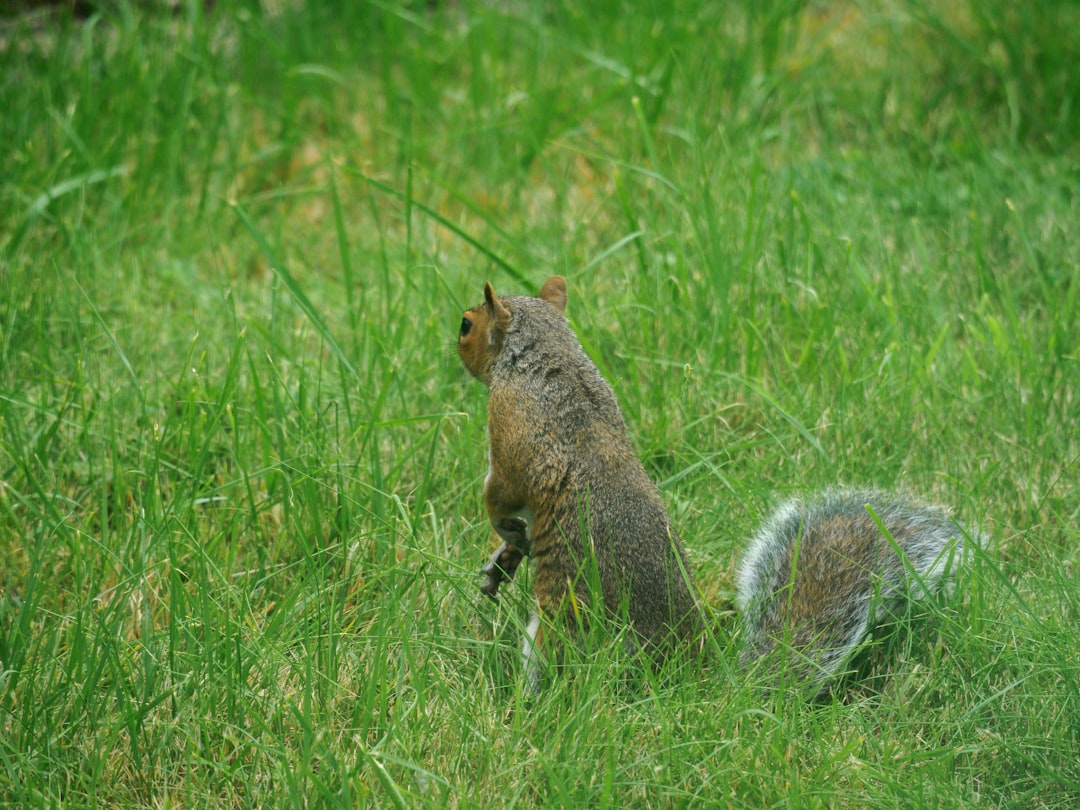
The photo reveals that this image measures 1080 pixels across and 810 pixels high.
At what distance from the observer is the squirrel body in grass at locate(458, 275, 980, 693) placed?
234cm

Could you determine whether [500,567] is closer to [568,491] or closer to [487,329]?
[568,491]

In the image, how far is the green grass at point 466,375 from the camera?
7.15 feet

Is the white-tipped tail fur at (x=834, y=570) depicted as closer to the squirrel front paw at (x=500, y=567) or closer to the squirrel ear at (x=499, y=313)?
the squirrel front paw at (x=500, y=567)

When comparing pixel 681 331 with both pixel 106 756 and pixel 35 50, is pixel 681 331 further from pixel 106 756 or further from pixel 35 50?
pixel 35 50

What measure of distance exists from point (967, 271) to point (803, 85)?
134 cm

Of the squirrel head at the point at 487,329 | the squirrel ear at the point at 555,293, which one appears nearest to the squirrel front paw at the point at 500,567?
the squirrel head at the point at 487,329

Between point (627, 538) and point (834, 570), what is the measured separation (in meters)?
0.48

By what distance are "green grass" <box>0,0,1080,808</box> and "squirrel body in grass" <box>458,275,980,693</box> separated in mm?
98

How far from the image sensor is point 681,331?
344 cm

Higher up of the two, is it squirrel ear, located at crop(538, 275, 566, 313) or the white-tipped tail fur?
squirrel ear, located at crop(538, 275, 566, 313)

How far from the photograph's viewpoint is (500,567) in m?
2.51

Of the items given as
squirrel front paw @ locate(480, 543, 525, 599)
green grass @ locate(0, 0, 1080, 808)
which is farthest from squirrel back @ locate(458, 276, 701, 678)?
green grass @ locate(0, 0, 1080, 808)

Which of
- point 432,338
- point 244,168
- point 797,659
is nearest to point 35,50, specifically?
point 244,168

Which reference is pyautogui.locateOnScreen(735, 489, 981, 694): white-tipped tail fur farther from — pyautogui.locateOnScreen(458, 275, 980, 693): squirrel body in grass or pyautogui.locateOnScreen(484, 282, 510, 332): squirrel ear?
pyautogui.locateOnScreen(484, 282, 510, 332): squirrel ear
